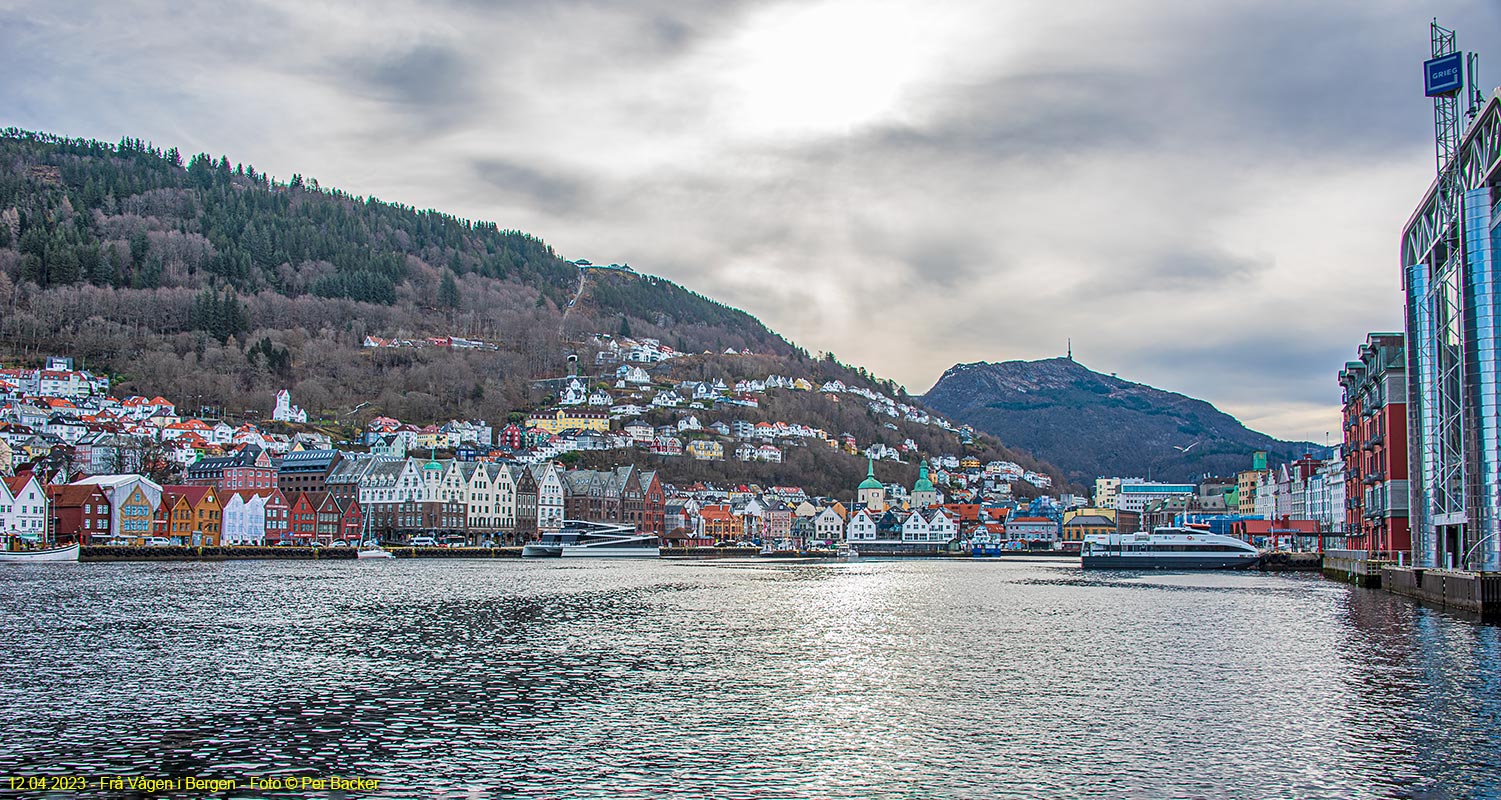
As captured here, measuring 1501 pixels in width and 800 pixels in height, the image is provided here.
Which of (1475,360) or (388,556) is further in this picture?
(388,556)

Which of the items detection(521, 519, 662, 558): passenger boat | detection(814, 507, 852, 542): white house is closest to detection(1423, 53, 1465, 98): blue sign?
detection(521, 519, 662, 558): passenger boat

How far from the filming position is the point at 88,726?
20.6 metres

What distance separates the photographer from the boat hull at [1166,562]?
103688 millimetres

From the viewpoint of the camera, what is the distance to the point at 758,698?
24.7m

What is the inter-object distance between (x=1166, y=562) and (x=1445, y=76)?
62407mm

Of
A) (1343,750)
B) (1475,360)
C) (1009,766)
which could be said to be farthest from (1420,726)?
(1475,360)

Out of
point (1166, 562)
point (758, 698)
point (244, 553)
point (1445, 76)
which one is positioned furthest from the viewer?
point (1166, 562)

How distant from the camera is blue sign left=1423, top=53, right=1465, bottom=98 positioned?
163ft

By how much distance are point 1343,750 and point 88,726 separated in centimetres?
2110

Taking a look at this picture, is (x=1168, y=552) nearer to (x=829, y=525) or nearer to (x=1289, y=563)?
(x=1289, y=563)

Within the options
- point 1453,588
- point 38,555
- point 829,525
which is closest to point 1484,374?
point 1453,588

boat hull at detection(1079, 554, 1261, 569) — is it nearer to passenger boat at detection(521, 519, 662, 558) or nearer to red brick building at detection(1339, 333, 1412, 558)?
red brick building at detection(1339, 333, 1412, 558)

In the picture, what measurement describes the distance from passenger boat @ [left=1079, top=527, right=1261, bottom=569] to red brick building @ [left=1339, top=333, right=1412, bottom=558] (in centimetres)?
2841

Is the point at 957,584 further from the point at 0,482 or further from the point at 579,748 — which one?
the point at 0,482
